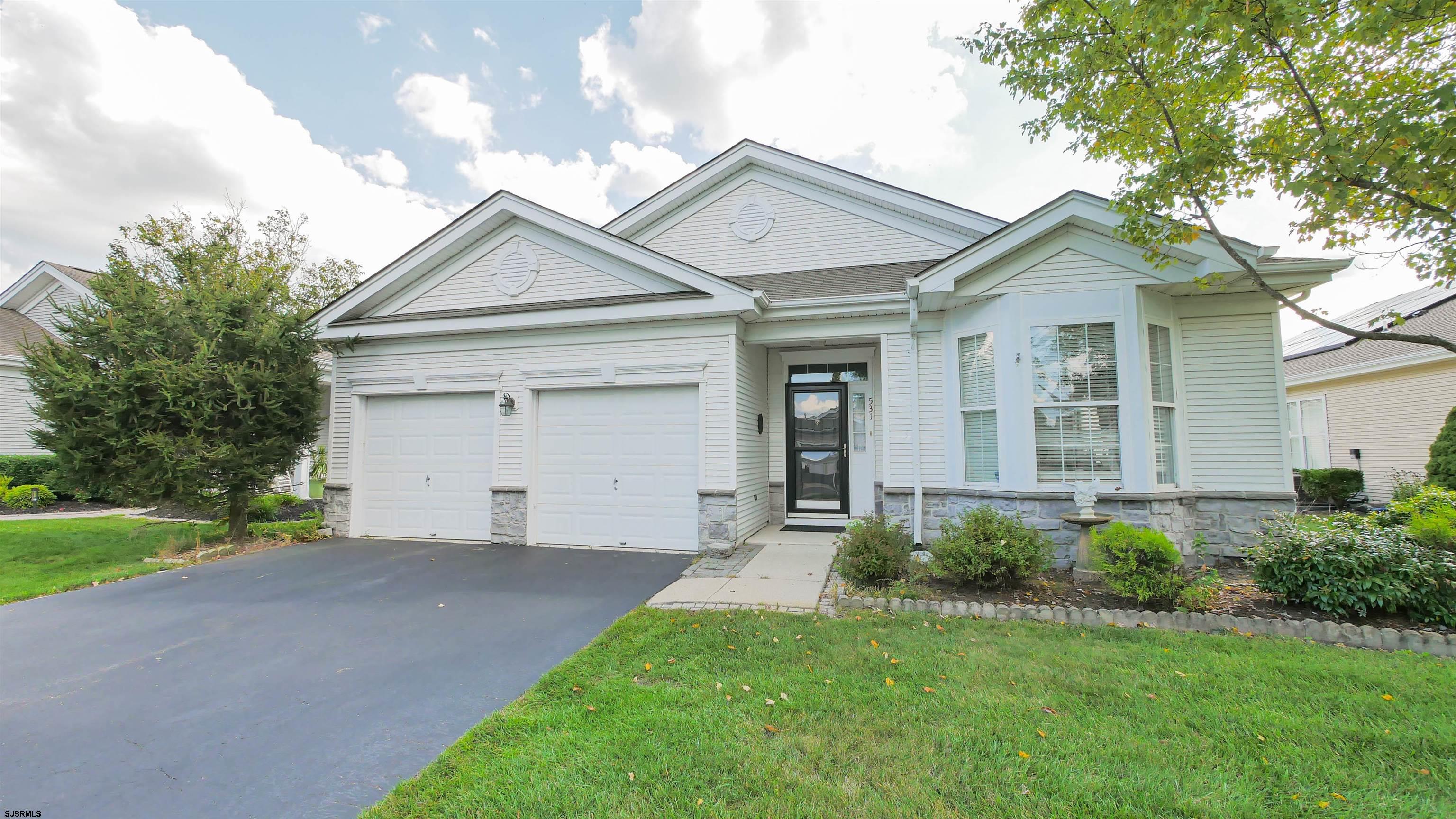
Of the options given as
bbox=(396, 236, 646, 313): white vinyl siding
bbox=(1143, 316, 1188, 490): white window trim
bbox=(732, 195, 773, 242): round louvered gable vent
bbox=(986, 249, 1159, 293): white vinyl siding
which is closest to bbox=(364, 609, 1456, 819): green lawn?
bbox=(1143, 316, 1188, 490): white window trim

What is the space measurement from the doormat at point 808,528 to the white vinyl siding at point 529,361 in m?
1.95

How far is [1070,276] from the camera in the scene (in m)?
5.97

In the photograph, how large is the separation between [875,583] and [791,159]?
7.37 meters

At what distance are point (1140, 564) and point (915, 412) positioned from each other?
113 inches

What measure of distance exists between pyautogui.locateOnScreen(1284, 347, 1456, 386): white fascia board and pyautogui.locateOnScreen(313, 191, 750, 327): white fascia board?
9.52 metres

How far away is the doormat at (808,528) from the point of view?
8.38m

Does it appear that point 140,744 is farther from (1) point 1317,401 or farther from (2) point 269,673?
(1) point 1317,401

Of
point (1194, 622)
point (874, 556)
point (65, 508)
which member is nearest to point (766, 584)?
point (874, 556)

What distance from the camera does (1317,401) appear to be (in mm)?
13289

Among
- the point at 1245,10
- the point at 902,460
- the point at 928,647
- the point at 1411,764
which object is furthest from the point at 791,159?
the point at 1411,764

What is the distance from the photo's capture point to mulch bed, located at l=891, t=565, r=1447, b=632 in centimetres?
416

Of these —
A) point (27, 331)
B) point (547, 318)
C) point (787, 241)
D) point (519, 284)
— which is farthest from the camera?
point (27, 331)

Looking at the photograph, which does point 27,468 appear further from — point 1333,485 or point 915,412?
point 1333,485

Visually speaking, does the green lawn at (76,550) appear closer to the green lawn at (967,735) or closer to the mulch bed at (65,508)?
the mulch bed at (65,508)
